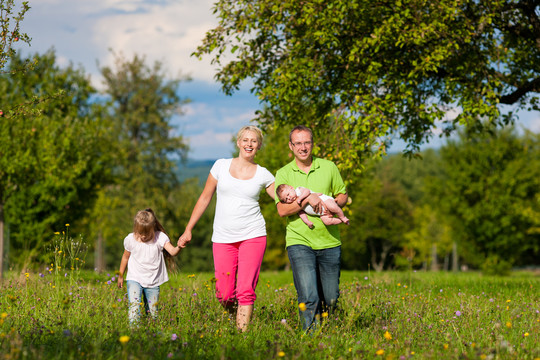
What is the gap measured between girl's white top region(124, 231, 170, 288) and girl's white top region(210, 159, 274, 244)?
86 cm

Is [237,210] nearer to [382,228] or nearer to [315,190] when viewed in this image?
[315,190]

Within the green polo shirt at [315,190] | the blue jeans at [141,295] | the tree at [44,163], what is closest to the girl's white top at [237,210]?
the green polo shirt at [315,190]

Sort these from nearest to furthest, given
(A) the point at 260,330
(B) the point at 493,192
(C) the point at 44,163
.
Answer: (A) the point at 260,330, (C) the point at 44,163, (B) the point at 493,192

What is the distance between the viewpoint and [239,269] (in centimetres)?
538

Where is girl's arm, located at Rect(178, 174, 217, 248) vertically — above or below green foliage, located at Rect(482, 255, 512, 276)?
above

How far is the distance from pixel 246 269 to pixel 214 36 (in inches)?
249

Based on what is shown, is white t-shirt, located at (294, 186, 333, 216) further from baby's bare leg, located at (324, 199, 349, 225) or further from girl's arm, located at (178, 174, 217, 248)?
girl's arm, located at (178, 174, 217, 248)

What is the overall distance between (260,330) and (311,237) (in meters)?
1.04

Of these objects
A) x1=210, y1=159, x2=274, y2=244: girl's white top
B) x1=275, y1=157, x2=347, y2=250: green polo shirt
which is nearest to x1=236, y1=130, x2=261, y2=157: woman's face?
x1=210, y1=159, x2=274, y2=244: girl's white top

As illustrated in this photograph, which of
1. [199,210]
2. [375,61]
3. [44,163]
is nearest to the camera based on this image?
[199,210]

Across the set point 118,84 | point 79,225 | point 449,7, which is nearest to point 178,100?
point 118,84

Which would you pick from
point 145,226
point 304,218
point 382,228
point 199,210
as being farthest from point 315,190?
point 382,228

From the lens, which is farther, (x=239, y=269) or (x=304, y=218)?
(x=239, y=269)

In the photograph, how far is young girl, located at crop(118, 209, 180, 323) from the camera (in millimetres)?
5734
